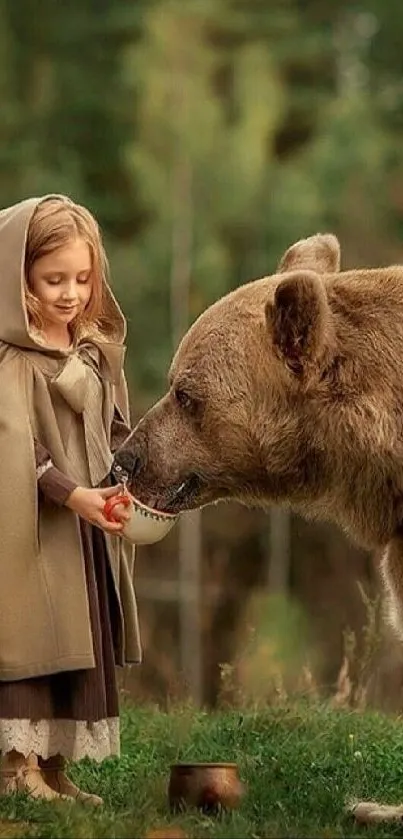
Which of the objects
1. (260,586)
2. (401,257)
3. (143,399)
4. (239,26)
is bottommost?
(260,586)

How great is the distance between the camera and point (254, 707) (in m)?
7.08

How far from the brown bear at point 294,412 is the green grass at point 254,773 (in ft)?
2.12

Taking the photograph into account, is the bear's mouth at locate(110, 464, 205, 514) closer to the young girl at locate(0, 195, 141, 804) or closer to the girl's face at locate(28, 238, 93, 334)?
the young girl at locate(0, 195, 141, 804)

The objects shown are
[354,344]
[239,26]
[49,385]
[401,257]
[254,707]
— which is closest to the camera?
[354,344]

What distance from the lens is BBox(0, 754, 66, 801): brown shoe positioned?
16.3 ft

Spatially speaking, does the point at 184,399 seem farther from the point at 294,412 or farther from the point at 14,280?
the point at 14,280

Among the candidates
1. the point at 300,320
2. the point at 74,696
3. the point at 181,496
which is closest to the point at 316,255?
the point at 300,320

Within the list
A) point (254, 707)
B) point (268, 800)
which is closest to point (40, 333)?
point (268, 800)

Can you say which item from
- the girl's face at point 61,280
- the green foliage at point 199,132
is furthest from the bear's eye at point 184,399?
the green foliage at point 199,132

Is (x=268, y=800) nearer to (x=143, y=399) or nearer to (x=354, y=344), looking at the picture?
(x=354, y=344)

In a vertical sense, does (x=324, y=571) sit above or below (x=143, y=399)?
below

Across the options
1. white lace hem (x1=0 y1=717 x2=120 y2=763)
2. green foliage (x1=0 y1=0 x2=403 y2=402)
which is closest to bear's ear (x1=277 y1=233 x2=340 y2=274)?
white lace hem (x1=0 y1=717 x2=120 y2=763)

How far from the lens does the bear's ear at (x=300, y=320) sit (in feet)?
15.0

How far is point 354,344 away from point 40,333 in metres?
0.97
